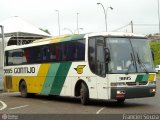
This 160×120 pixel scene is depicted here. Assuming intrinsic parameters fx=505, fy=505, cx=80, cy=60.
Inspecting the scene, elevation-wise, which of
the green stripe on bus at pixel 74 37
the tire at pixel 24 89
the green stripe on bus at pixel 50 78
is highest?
the green stripe on bus at pixel 74 37

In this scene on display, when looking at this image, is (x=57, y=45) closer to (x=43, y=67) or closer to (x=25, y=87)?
(x=43, y=67)

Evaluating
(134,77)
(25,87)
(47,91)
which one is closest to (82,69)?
(134,77)

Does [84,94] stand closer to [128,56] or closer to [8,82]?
[128,56]

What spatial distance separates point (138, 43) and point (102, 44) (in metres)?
1.53

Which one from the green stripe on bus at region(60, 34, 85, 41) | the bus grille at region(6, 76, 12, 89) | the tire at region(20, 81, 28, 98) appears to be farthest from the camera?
the bus grille at region(6, 76, 12, 89)

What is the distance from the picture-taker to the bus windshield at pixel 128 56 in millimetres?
18819

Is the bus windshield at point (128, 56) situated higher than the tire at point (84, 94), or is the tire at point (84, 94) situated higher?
the bus windshield at point (128, 56)

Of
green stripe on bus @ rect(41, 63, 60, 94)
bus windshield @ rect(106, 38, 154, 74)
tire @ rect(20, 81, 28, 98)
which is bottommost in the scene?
tire @ rect(20, 81, 28, 98)

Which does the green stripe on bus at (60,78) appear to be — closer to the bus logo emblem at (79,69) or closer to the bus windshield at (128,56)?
the bus logo emblem at (79,69)

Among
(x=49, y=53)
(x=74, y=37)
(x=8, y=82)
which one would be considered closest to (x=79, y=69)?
(x=74, y=37)

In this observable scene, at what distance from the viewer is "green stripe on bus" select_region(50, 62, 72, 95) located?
21594mm

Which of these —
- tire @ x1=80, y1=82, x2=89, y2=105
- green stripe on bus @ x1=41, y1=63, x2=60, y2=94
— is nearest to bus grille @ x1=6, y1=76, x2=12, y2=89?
green stripe on bus @ x1=41, y1=63, x2=60, y2=94

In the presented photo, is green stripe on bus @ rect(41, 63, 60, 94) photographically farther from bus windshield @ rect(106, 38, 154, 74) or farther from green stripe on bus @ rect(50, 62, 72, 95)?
bus windshield @ rect(106, 38, 154, 74)

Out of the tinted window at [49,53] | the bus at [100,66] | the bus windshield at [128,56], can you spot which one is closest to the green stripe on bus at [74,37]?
the bus at [100,66]
